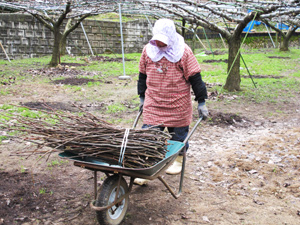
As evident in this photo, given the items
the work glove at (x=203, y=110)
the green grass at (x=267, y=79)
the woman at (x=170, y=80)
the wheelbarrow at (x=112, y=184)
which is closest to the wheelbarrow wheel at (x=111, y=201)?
the wheelbarrow at (x=112, y=184)

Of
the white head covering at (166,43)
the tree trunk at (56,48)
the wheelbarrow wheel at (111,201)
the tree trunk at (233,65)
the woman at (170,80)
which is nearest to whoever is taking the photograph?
the wheelbarrow wheel at (111,201)

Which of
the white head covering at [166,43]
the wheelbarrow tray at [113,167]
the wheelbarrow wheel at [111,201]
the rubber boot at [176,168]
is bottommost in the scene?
the rubber boot at [176,168]

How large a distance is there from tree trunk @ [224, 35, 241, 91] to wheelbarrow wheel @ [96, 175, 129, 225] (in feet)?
21.3

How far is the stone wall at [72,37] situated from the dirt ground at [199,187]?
1143cm

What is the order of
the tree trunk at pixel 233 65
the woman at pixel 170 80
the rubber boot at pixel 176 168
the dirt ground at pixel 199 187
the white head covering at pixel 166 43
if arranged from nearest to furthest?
the dirt ground at pixel 199 187 → the white head covering at pixel 166 43 → the woman at pixel 170 80 → the rubber boot at pixel 176 168 → the tree trunk at pixel 233 65

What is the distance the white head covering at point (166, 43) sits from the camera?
3467mm

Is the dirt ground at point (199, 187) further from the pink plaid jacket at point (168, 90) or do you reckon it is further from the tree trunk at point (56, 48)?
the tree trunk at point (56, 48)

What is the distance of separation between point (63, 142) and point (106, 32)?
54.9 ft

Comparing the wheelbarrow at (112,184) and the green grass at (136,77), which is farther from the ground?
the wheelbarrow at (112,184)

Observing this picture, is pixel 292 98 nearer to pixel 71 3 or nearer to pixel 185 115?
pixel 185 115

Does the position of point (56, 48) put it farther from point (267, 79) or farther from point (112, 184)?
point (112, 184)

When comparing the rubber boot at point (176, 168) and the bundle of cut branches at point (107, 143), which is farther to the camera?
the rubber boot at point (176, 168)

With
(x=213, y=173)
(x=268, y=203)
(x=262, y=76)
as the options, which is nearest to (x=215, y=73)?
(x=262, y=76)

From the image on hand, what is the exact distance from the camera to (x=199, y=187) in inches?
157
